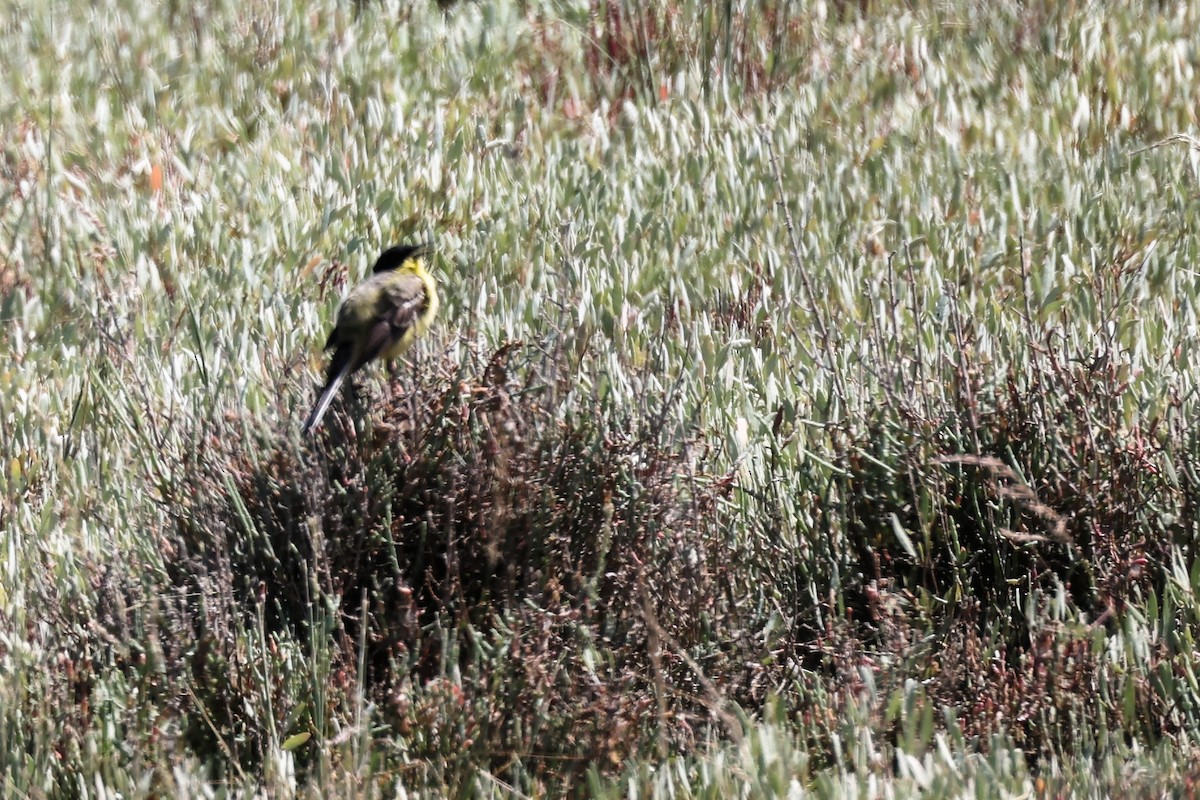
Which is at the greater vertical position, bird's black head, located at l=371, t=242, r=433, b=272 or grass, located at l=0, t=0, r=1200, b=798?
bird's black head, located at l=371, t=242, r=433, b=272

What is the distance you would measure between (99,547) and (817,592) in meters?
1.94

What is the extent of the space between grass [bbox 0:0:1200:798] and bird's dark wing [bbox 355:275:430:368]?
10 cm

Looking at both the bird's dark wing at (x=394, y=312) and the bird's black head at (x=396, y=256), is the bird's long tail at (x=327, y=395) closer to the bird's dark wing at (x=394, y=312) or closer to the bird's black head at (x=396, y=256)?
the bird's dark wing at (x=394, y=312)

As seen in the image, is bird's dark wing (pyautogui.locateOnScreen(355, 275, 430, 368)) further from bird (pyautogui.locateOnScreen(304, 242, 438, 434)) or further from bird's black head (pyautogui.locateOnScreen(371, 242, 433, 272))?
bird's black head (pyautogui.locateOnScreen(371, 242, 433, 272))

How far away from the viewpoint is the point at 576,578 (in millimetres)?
3768

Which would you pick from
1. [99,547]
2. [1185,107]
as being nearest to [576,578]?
[99,547]

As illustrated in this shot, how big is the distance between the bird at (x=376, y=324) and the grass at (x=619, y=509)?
0.08m

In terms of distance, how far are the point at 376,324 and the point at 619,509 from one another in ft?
3.21

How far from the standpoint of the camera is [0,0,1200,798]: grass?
131 inches

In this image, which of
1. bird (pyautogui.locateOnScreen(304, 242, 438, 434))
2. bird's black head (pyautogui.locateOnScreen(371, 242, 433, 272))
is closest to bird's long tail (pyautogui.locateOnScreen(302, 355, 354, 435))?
bird (pyautogui.locateOnScreen(304, 242, 438, 434))

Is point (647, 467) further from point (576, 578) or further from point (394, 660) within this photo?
point (394, 660)

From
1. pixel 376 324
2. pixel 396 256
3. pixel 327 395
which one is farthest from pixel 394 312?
pixel 396 256

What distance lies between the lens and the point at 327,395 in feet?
13.0

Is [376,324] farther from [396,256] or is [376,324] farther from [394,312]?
[396,256]
